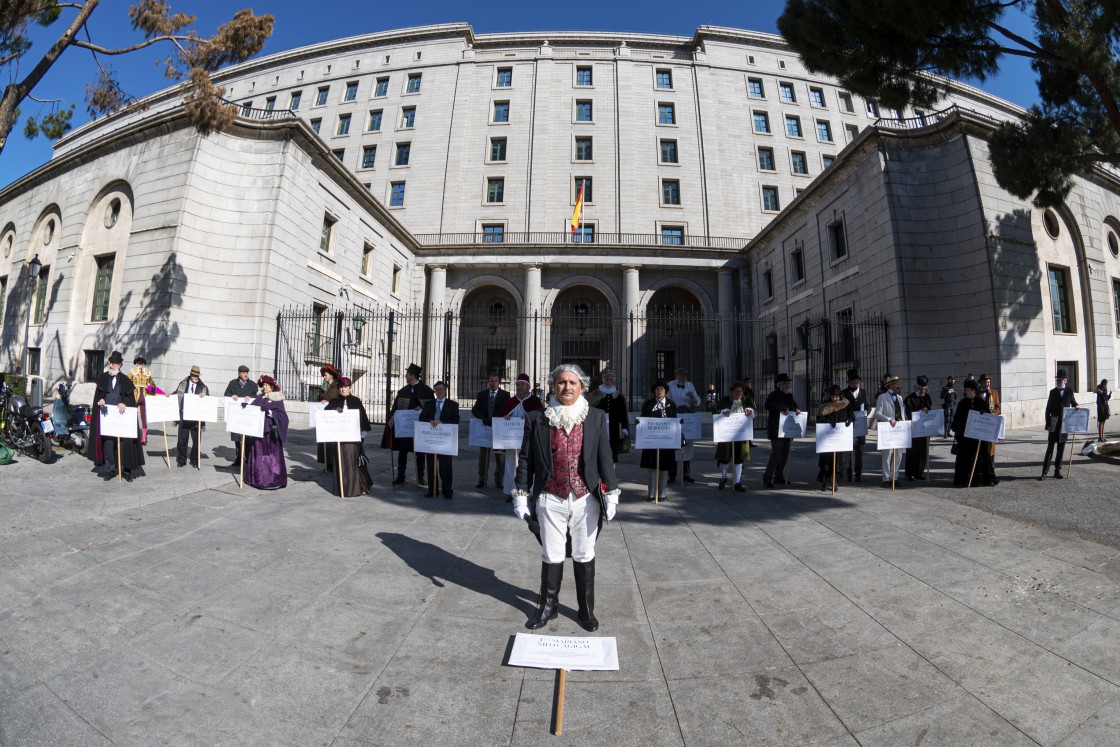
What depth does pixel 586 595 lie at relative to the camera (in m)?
3.76

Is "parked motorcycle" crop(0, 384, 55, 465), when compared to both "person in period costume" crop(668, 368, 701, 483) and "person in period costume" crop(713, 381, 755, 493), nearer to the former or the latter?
"person in period costume" crop(668, 368, 701, 483)

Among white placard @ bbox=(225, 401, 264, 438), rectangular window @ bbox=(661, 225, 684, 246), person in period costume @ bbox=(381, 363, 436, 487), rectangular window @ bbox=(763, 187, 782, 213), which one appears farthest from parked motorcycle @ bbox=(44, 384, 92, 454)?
rectangular window @ bbox=(763, 187, 782, 213)

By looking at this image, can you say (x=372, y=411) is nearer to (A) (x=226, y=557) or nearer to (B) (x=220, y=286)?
(B) (x=220, y=286)


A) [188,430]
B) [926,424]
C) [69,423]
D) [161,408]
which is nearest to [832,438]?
[926,424]

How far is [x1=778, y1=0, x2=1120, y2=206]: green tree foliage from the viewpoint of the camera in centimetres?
877

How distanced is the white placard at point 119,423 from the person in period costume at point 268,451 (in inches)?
64.2

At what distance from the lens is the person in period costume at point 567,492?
380cm

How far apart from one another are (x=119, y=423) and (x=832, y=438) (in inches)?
422

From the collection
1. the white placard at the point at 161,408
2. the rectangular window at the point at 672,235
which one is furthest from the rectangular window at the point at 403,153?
the white placard at the point at 161,408

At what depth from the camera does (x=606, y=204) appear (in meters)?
30.8

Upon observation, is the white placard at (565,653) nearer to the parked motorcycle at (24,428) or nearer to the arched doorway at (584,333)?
the parked motorcycle at (24,428)

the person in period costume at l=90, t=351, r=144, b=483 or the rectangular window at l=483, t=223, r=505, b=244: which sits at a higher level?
the rectangular window at l=483, t=223, r=505, b=244

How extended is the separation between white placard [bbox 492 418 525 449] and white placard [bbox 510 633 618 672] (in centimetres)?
467

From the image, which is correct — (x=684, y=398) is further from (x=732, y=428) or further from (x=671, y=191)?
(x=671, y=191)
